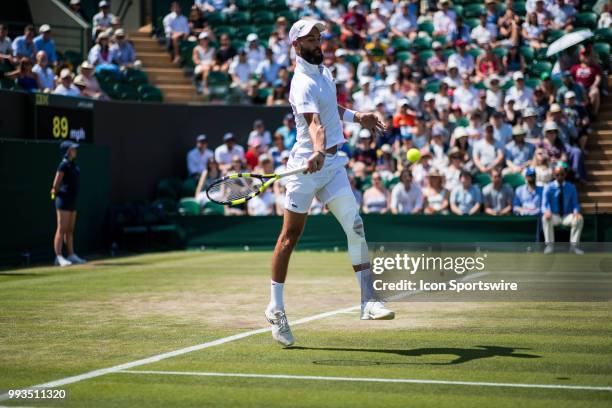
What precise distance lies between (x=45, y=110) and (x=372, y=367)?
43.5ft

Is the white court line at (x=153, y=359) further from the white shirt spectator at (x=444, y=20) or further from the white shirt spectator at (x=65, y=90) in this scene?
the white shirt spectator at (x=444, y=20)

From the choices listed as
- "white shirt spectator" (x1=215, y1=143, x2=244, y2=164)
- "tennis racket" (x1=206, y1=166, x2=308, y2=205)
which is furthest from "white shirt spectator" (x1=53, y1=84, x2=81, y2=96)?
"tennis racket" (x1=206, y1=166, x2=308, y2=205)

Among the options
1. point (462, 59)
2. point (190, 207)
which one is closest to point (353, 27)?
point (462, 59)

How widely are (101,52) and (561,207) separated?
11.4 m

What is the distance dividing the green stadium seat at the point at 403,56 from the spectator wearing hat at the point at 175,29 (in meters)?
5.80

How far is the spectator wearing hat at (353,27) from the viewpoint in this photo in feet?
85.8

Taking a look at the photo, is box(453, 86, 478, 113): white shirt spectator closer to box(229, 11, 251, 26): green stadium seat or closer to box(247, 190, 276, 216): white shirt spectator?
box(247, 190, 276, 216): white shirt spectator

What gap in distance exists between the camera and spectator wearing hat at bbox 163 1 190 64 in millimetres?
26945

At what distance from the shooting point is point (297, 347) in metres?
8.52

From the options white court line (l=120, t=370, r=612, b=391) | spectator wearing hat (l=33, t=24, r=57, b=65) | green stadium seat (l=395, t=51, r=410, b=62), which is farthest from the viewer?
green stadium seat (l=395, t=51, r=410, b=62)

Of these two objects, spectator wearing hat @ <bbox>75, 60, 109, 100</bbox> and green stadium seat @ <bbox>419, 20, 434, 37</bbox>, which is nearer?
spectator wearing hat @ <bbox>75, 60, 109, 100</bbox>

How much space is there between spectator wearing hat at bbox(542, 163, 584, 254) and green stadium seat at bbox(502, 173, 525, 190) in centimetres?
146

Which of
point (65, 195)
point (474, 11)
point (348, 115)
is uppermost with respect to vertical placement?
point (474, 11)

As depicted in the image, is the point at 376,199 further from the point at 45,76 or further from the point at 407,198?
the point at 45,76
